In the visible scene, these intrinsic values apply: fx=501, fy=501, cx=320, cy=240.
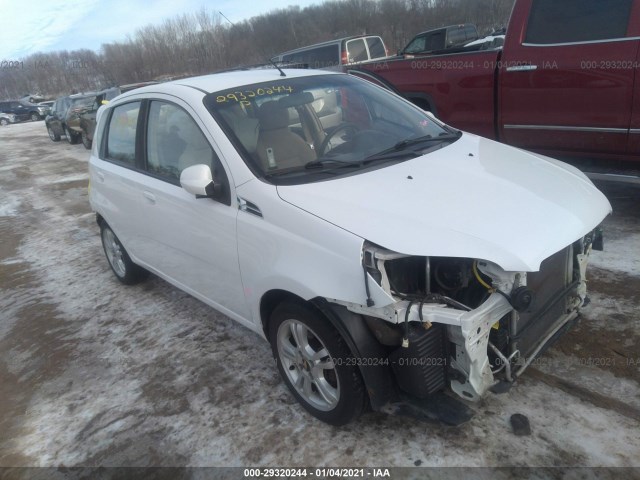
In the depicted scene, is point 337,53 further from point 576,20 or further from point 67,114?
point 67,114

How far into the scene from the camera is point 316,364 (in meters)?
2.62

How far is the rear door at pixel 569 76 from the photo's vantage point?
4.38 m

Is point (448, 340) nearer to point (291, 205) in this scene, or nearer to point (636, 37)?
point (291, 205)

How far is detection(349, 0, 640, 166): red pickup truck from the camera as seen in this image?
4375mm

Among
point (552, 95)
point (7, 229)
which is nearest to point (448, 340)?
point (552, 95)

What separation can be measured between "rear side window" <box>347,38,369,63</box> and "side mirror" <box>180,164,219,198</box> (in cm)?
1066

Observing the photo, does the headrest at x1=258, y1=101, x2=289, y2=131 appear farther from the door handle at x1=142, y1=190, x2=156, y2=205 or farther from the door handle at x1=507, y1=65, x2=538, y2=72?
the door handle at x1=507, y1=65, x2=538, y2=72

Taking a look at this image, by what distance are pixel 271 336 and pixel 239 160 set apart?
1025mm

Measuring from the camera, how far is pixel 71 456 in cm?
284

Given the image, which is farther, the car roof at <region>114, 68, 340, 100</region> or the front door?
the car roof at <region>114, 68, 340, 100</region>

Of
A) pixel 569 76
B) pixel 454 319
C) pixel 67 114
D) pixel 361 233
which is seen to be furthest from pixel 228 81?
pixel 67 114

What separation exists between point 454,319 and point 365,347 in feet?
1.49

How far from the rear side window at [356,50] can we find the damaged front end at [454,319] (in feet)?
36.7

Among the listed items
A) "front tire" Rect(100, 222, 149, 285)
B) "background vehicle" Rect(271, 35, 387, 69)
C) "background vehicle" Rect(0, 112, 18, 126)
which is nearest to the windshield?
"front tire" Rect(100, 222, 149, 285)
